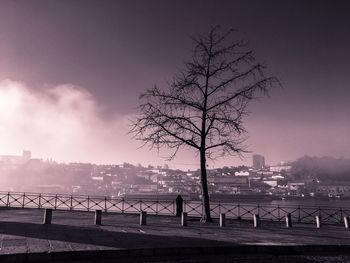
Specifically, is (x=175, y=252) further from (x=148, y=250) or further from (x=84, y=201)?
(x=84, y=201)

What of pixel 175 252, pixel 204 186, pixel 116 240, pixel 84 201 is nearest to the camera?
pixel 175 252

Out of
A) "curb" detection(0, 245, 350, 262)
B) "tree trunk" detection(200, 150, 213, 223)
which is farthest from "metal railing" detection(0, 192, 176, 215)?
"curb" detection(0, 245, 350, 262)

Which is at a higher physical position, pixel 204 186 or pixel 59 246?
pixel 204 186

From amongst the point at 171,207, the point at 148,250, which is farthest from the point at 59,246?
the point at 171,207

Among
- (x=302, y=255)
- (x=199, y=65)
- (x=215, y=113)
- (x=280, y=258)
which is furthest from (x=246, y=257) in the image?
(x=199, y=65)

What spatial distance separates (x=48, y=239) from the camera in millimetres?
9977

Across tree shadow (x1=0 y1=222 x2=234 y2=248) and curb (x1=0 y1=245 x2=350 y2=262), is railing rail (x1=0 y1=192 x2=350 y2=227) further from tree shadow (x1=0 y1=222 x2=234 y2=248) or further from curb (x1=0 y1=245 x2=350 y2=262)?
curb (x1=0 y1=245 x2=350 y2=262)

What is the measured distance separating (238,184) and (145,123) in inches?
6928

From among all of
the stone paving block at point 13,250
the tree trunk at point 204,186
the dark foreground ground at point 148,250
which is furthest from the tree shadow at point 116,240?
the tree trunk at point 204,186

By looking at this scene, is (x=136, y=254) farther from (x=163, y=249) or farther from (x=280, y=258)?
(x=280, y=258)

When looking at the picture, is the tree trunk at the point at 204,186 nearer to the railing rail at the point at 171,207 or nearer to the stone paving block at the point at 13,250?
the railing rail at the point at 171,207

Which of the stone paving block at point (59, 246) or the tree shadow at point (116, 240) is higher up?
the stone paving block at point (59, 246)

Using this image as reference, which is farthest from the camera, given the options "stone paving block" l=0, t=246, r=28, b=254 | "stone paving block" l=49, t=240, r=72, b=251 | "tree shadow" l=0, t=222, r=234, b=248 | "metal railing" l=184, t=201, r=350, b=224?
"metal railing" l=184, t=201, r=350, b=224

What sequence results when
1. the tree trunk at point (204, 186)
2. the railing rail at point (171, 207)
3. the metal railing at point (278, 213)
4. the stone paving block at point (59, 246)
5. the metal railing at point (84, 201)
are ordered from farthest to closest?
→ the metal railing at point (84, 201) < the railing rail at point (171, 207) < the metal railing at point (278, 213) < the tree trunk at point (204, 186) < the stone paving block at point (59, 246)
